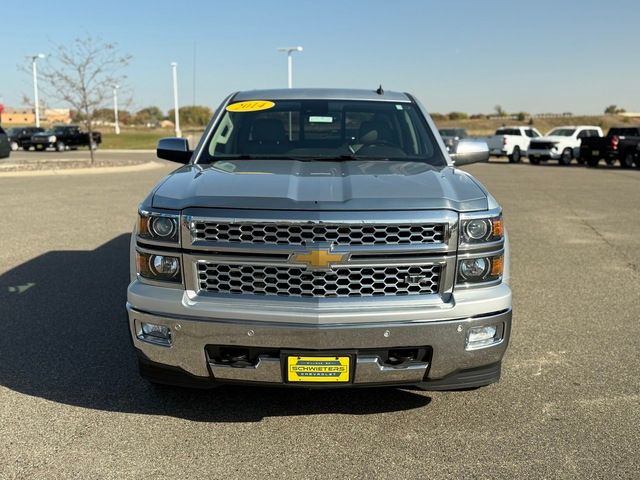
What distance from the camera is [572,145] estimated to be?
2958 centimetres

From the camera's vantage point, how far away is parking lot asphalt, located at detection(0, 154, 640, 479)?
3.02 m

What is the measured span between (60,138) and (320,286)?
39.0m

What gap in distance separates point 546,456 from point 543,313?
8.74 feet

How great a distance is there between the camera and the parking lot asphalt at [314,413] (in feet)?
9.91

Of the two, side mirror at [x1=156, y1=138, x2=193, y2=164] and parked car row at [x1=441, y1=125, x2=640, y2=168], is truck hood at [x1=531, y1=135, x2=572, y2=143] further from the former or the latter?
side mirror at [x1=156, y1=138, x2=193, y2=164]

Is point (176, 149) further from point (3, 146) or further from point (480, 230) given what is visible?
point (3, 146)

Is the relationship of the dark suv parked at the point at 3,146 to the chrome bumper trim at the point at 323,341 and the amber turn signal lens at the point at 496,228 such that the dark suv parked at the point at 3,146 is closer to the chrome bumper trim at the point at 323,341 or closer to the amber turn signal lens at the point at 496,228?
the chrome bumper trim at the point at 323,341

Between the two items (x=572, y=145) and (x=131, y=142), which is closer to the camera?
(x=572, y=145)

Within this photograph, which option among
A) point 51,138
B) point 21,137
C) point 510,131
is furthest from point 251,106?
point 21,137

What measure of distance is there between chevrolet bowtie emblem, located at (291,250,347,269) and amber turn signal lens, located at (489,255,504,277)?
81cm

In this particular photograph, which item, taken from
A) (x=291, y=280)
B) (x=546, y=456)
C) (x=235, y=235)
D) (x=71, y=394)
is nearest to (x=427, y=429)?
(x=546, y=456)

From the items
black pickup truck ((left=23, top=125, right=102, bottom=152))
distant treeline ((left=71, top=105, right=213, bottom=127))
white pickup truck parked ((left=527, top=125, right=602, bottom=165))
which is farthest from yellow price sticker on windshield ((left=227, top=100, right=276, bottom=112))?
distant treeline ((left=71, top=105, right=213, bottom=127))

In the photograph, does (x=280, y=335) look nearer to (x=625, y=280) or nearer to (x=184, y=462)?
(x=184, y=462)

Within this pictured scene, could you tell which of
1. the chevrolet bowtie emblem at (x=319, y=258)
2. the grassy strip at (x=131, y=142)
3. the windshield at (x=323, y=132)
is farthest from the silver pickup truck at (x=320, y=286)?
the grassy strip at (x=131, y=142)
